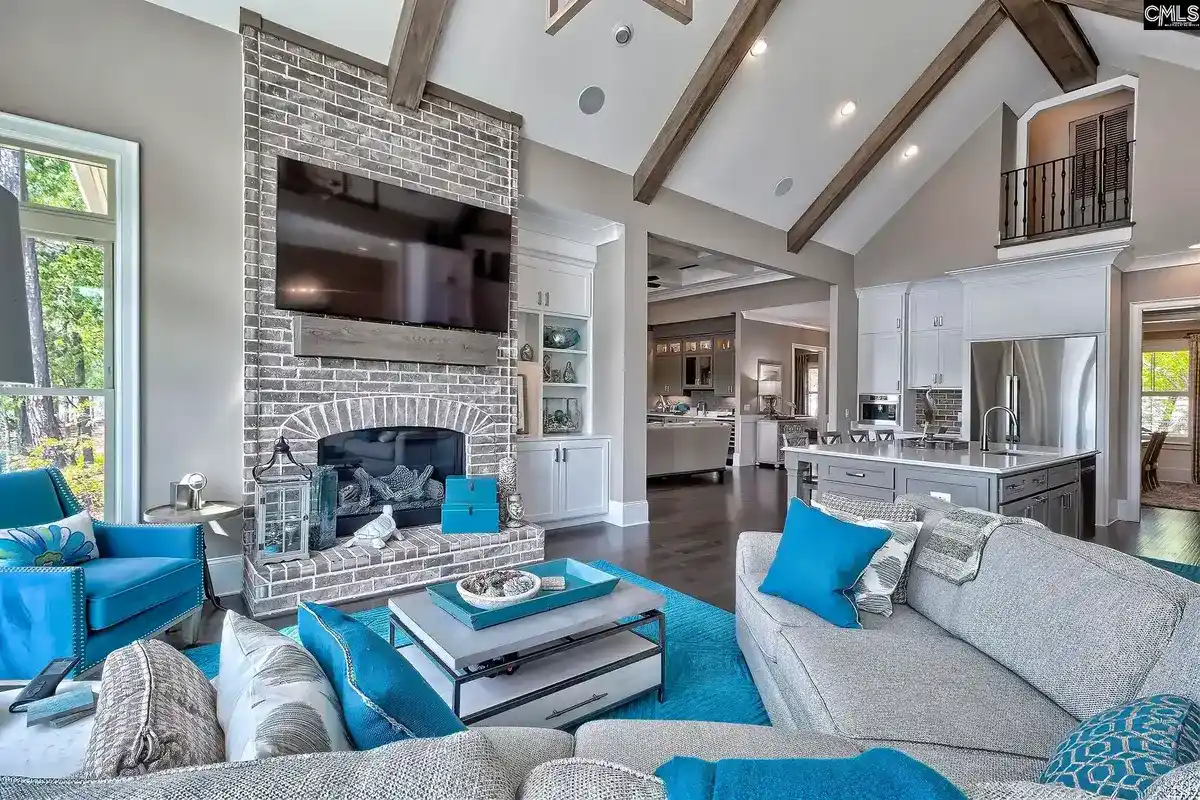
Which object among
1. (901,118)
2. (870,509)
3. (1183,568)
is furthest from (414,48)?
(1183,568)

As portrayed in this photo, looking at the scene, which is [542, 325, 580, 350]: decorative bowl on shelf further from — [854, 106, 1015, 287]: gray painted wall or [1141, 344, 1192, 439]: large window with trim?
[1141, 344, 1192, 439]: large window with trim

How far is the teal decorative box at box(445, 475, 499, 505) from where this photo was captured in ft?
13.3

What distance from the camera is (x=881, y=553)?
7.52ft

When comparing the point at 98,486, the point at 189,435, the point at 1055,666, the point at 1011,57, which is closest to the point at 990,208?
the point at 1011,57

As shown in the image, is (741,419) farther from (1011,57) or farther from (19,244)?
(19,244)

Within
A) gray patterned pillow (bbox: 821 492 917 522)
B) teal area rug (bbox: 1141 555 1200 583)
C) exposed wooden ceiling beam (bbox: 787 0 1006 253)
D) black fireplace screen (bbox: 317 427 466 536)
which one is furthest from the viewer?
exposed wooden ceiling beam (bbox: 787 0 1006 253)

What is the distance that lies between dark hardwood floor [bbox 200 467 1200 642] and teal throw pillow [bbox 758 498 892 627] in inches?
44.3

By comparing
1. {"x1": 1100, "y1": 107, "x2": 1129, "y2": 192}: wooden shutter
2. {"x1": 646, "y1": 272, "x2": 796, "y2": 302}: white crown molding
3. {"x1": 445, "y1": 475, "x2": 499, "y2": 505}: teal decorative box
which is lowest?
{"x1": 445, "y1": 475, "x2": 499, "y2": 505}: teal decorative box

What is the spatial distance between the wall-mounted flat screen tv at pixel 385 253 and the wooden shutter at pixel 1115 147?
20.9 ft

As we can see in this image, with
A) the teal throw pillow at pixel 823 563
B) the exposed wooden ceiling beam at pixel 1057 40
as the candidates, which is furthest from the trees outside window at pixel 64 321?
the exposed wooden ceiling beam at pixel 1057 40

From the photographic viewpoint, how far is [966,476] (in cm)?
343

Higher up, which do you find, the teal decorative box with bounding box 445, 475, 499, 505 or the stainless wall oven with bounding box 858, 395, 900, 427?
the stainless wall oven with bounding box 858, 395, 900, 427

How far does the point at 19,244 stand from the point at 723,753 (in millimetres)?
1808

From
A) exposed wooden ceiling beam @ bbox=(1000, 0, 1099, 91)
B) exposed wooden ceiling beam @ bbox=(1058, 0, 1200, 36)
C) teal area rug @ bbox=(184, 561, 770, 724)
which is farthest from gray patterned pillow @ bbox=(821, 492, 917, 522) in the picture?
exposed wooden ceiling beam @ bbox=(1000, 0, 1099, 91)
